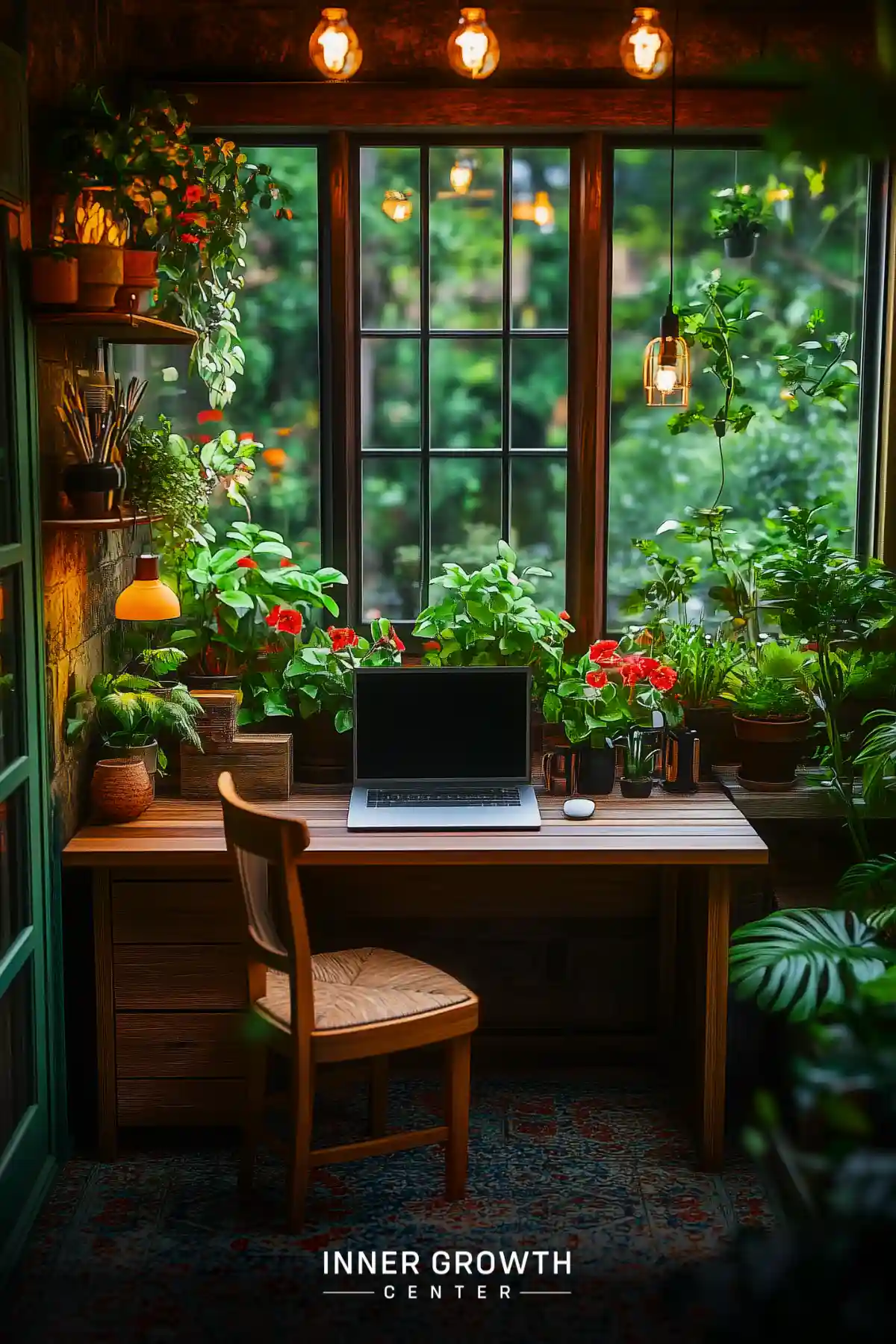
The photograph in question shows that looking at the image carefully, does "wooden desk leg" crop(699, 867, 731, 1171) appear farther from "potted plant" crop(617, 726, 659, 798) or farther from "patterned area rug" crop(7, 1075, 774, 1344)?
"potted plant" crop(617, 726, 659, 798)

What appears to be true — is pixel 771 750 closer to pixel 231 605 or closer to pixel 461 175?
pixel 231 605

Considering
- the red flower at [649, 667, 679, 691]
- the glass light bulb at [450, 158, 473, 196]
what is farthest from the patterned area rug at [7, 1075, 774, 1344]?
the glass light bulb at [450, 158, 473, 196]

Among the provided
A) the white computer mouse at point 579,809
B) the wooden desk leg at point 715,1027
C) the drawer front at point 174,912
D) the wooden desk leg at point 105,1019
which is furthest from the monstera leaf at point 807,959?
the wooden desk leg at point 105,1019

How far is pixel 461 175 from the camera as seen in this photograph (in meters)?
4.04

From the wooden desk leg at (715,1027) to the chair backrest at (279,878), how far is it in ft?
3.18

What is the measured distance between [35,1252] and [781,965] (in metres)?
1.73

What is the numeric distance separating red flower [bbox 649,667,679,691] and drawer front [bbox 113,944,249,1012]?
1.28 metres

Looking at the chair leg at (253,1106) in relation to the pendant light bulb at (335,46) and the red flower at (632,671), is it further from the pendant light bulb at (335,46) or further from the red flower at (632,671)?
the pendant light bulb at (335,46)

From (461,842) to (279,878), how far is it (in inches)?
20.8

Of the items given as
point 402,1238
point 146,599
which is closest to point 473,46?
point 146,599

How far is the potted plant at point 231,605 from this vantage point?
3.88 meters

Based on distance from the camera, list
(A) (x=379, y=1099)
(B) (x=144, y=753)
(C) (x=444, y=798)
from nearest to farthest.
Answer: (A) (x=379, y=1099) < (B) (x=144, y=753) < (C) (x=444, y=798)

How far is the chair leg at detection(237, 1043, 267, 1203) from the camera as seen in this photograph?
3211 mm

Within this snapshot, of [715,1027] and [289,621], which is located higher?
[289,621]
